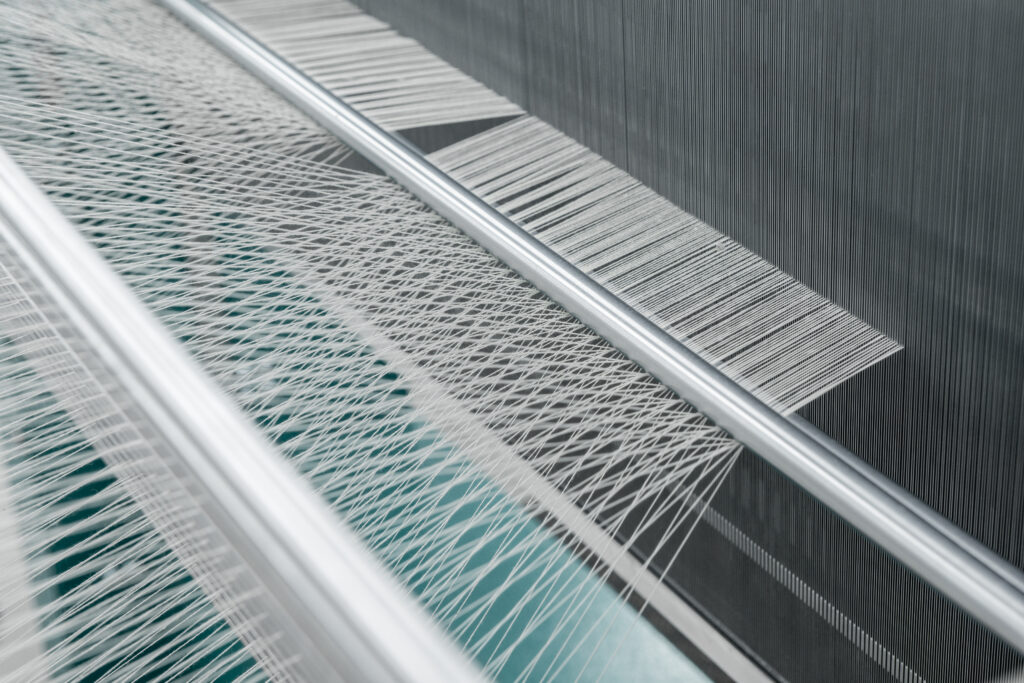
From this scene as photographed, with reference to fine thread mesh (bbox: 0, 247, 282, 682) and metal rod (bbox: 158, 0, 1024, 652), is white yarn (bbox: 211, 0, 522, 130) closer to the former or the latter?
metal rod (bbox: 158, 0, 1024, 652)

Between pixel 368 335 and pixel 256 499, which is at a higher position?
pixel 256 499

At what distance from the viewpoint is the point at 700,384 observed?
115 cm

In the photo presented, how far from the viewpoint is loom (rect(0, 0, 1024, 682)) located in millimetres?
834

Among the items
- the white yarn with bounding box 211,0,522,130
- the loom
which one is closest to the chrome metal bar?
the loom

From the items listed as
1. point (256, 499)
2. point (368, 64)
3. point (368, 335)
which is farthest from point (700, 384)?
point (368, 64)

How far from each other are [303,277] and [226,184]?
7.7 inches

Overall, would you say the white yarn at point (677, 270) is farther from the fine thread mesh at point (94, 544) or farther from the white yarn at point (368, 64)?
the fine thread mesh at point (94, 544)

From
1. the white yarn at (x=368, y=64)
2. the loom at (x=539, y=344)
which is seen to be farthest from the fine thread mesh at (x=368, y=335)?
the white yarn at (x=368, y=64)

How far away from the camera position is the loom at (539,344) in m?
0.83

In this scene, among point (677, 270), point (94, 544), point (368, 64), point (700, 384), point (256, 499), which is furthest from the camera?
point (368, 64)

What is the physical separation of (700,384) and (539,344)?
0.19 meters

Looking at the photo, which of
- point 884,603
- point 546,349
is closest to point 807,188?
point 546,349

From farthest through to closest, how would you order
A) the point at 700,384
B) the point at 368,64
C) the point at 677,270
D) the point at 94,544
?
the point at 368,64, the point at 677,270, the point at 700,384, the point at 94,544

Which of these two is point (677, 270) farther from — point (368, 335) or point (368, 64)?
point (368, 64)
